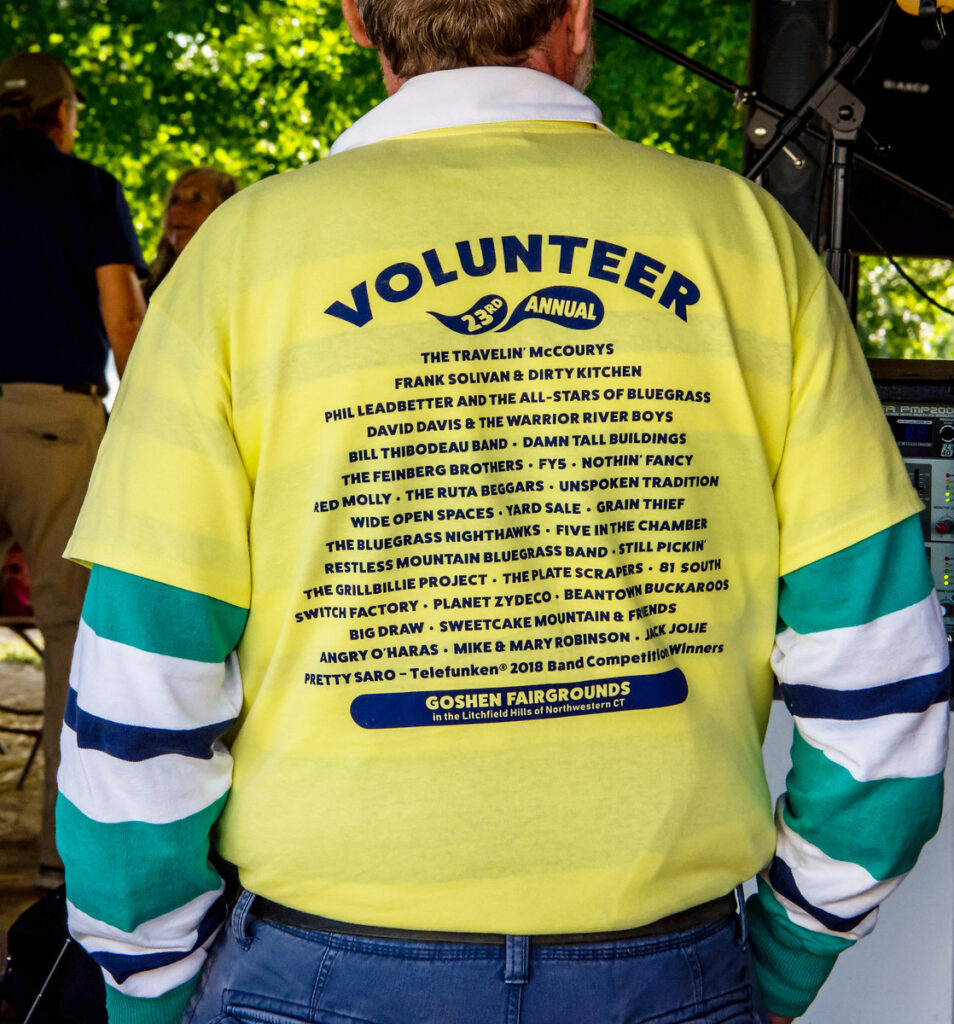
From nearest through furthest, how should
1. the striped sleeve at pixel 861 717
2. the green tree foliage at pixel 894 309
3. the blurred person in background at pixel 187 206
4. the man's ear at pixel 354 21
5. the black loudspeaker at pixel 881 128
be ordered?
the striped sleeve at pixel 861 717 → the man's ear at pixel 354 21 → the black loudspeaker at pixel 881 128 → the blurred person in background at pixel 187 206 → the green tree foliage at pixel 894 309

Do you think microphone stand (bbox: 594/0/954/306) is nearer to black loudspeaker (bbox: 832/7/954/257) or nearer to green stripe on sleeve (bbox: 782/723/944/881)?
black loudspeaker (bbox: 832/7/954/257)

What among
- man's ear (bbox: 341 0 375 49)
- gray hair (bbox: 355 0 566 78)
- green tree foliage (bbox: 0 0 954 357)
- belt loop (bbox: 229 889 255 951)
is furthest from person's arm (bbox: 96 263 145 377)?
green tree foliage (bbox: 0 0 954 357)

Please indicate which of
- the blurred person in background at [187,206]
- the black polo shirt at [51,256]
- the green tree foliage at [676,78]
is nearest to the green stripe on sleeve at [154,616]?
the black polo shirt at [51,256]

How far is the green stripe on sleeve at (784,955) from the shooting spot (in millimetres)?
1350

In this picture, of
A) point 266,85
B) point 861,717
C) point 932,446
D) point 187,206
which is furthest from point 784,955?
point 266,85

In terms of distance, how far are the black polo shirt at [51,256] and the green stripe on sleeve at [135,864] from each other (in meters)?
2.69

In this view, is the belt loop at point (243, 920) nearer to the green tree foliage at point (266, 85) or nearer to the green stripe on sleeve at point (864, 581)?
the green stripe on sleeve at point (864, 581)

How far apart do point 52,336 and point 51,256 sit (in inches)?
8.6

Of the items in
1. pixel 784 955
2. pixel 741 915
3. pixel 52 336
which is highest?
pixel 741 915

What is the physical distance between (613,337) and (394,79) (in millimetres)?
348

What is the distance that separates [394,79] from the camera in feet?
4.17

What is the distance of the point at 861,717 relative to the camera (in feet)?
4.06

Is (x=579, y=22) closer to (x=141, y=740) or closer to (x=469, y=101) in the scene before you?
(x=469, y=101)

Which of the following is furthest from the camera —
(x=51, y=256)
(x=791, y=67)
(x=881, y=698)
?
(x=51, y=256)
